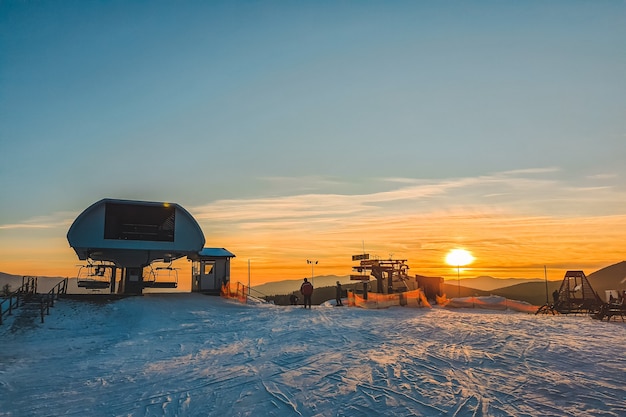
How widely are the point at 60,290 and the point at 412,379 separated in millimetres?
25393

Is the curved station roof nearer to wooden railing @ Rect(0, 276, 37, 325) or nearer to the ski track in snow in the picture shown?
wooden railing @ Rect(0, 276, 37, 325)

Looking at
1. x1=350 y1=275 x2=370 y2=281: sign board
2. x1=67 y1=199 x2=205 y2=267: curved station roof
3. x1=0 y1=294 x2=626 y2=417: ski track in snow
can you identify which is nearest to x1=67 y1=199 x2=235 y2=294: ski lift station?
x1=67 y1=199 x2=205 y2=267: curved station roof

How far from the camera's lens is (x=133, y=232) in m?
30.4

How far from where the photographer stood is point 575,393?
28.0 ft

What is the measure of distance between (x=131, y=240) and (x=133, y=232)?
94cm

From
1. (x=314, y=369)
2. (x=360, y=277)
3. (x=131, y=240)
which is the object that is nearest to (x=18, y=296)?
(x=131, y=240)

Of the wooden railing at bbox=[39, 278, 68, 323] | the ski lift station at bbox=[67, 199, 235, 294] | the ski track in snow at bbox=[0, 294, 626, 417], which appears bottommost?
the ski track in snow at bbox=[0, 294, 626, 417]

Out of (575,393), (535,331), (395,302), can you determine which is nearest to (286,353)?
(575,393)

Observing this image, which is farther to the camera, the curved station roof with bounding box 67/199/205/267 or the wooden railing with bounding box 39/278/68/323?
the curved station roof with bounding box 67/199/205/267

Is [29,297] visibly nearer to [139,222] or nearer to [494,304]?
[139,222]

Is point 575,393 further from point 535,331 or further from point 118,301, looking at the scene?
point 118,301

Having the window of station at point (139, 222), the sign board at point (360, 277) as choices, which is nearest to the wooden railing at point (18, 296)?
the window of station at point (139, 222)

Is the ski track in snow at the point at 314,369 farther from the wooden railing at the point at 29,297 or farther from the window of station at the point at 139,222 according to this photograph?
the window of station at the point at 139,222

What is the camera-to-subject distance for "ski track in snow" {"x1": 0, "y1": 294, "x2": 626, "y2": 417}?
8125 mm
